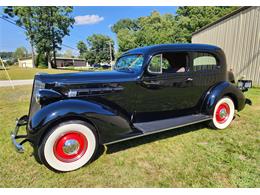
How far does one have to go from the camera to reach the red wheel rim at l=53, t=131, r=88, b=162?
2.38 metres

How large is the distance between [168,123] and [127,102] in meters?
0.87

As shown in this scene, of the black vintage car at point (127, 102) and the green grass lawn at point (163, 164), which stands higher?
the black vintage car at point (127, 102)

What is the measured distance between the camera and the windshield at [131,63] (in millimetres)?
3152

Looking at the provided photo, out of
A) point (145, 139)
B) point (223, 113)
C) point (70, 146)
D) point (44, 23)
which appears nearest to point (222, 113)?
point (223, 113)

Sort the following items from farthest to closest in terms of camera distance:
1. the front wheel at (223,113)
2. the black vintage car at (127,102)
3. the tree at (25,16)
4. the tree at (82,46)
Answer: the tree at (82,46)
the tree at (25,16)
the front wheel at (223,113)
the black vintage car at (127,102)

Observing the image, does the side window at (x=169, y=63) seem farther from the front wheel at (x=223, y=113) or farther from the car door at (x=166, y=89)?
the front wheel at (x=223, y=113)

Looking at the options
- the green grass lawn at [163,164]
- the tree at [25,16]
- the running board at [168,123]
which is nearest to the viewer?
the green grass lawn at [163,164]

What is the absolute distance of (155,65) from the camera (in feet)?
10.3

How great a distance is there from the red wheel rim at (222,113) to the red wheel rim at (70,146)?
2.82 metres

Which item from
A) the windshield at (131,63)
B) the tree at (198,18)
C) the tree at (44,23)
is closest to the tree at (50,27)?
the tree at (44,23)

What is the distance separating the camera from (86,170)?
Result: 246 centimetres

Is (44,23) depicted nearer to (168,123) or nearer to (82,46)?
(82,46)

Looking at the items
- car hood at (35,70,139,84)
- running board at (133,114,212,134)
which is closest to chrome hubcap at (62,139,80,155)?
car hood at (35,70,139,84)

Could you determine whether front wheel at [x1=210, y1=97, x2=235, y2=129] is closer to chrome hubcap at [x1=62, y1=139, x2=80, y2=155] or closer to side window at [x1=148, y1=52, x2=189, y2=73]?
side window at [x1=148, y1=52, x2=189, y2=73]
